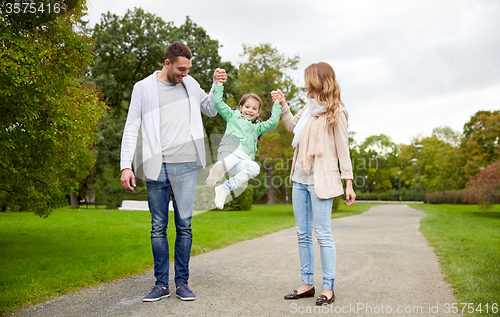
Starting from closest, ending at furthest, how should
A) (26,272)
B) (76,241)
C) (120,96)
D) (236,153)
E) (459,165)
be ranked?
(236,153)
(26,272)
(76,241)
(120,96)
(459,165)


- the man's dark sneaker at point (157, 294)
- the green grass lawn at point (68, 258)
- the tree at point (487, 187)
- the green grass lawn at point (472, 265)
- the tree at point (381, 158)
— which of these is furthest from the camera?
the tree at point (381, 158)

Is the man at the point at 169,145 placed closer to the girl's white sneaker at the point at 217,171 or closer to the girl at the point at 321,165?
the girl's white sneaker at the point at 217,171

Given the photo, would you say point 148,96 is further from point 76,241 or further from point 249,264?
point 76,241

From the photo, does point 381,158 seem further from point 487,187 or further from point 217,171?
point 217,171

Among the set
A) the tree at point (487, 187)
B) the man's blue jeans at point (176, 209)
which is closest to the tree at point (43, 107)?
the man's blue jeans at point (176, 209)

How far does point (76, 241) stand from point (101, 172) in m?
26.9

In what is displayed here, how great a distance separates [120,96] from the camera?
76.8 feet

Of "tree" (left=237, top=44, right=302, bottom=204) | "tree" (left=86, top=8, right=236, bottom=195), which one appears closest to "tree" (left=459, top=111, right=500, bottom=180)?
"tree" (left=237, top=44, right=302, bottom=204)

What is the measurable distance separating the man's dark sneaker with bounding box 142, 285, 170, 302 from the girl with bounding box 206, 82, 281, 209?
4.16 feet

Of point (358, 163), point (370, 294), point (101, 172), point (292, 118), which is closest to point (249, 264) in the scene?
point (370, 294)

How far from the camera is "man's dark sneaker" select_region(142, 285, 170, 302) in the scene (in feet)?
13.0

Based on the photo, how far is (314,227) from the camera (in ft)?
13.1

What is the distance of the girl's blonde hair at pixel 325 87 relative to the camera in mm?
3885

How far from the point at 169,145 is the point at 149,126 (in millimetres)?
268
